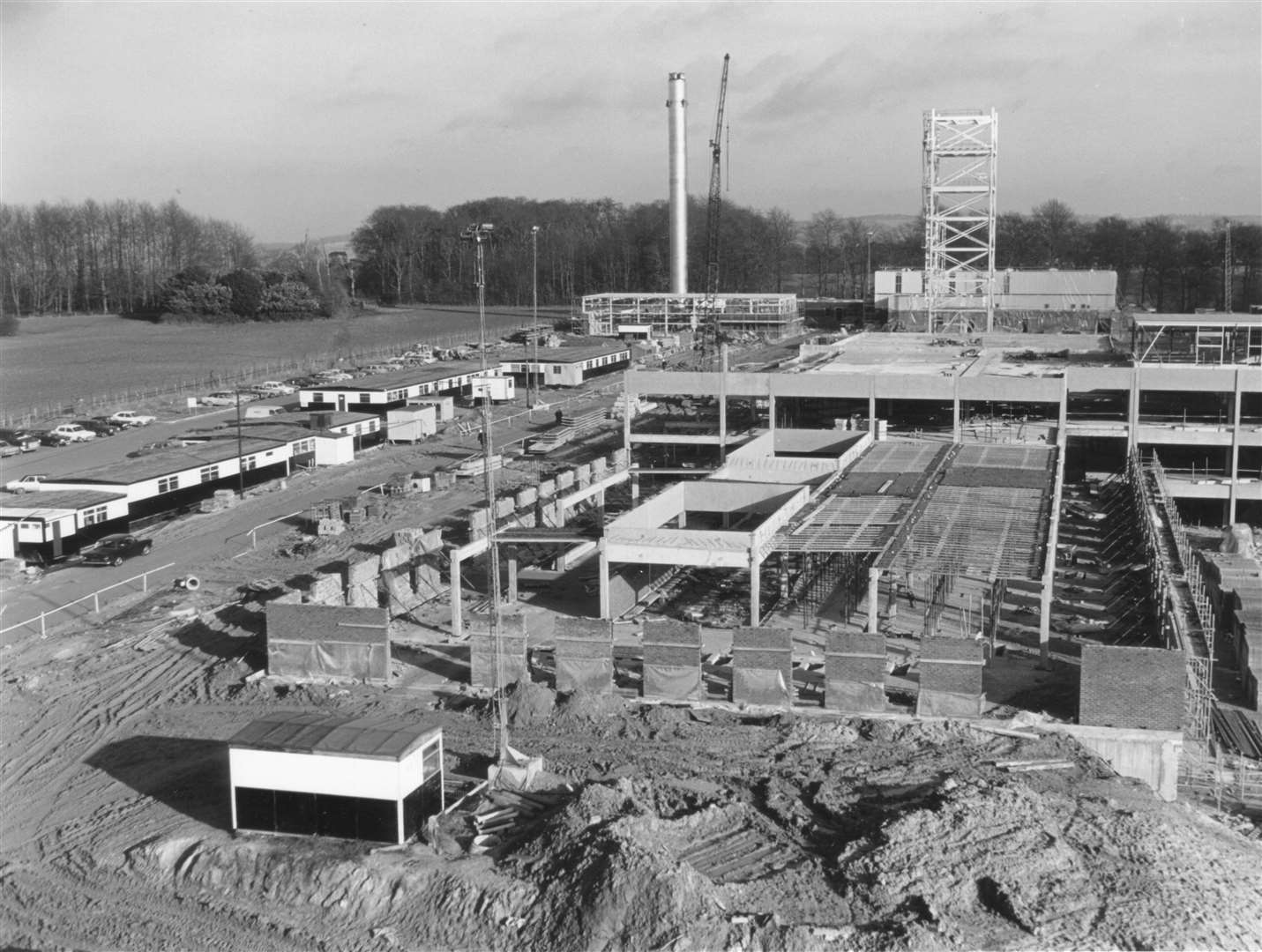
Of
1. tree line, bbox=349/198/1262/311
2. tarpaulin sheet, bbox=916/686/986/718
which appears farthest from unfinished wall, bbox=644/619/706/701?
tree line, bbox=349/198/1262/311

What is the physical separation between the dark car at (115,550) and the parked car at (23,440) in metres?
13.2

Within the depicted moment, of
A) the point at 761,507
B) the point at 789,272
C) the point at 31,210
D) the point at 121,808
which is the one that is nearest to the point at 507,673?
the point at 121,808

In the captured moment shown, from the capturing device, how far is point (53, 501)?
81.5 feet

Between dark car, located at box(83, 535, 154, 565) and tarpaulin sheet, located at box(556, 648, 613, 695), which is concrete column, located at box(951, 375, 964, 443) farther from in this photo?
dark car, located at box(83, 535, 154, 565)

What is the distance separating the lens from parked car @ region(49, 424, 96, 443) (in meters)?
37.0

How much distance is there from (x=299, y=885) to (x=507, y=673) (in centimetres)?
522

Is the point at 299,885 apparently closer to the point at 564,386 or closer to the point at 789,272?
the point at 564,386

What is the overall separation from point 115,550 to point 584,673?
11349 mm

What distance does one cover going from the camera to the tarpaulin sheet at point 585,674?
15836 mm

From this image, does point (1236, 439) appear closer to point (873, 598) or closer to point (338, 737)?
point (873, 598)

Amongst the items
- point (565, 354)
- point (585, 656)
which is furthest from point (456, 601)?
point (565, 354)

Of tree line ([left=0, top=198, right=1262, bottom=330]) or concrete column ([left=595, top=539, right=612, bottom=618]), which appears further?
tree line ([left=0, top=198, right=1262, bottom=330])

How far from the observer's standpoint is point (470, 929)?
10.5 metres

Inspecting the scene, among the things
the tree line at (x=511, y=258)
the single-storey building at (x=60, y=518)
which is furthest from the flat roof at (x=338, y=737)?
the tree line at (x=511, y=258)
